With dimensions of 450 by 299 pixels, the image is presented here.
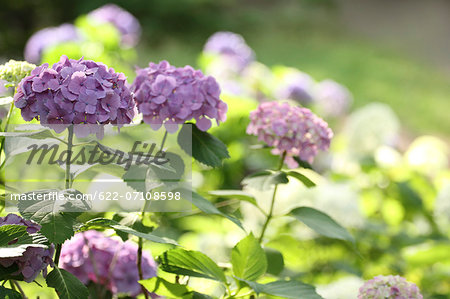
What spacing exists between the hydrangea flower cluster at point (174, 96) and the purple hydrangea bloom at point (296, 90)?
1.38 m

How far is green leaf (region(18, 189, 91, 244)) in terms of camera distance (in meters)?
0.54

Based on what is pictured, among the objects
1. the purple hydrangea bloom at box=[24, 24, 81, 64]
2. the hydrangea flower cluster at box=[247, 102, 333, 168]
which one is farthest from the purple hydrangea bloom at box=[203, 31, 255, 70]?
the hydrangea flower cluster at box=[247, 102, 333, 168]

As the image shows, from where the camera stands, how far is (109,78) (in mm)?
596

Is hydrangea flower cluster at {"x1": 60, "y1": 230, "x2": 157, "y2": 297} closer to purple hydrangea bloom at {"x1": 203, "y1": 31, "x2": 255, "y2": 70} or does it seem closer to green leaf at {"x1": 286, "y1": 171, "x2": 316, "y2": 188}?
green leaf at {"x1": 286, "y1": 171, "x2": 316, "y2": 188}

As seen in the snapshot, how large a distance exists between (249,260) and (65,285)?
0.76 feet

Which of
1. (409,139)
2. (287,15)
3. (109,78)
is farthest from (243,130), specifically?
(287,15)

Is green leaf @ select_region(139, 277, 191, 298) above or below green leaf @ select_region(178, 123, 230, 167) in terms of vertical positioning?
below

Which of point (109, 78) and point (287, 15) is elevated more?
point (287, 15)

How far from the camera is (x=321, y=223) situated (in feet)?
2.70

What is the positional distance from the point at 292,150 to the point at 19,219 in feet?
1.28

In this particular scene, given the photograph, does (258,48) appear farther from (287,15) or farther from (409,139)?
(409,139)

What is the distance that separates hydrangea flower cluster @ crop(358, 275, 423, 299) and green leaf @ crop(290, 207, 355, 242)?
10 cm

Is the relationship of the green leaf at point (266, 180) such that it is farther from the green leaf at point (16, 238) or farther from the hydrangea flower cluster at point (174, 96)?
Answer: the green leaf at point (16, 238)

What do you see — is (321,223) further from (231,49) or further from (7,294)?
(231,49)
